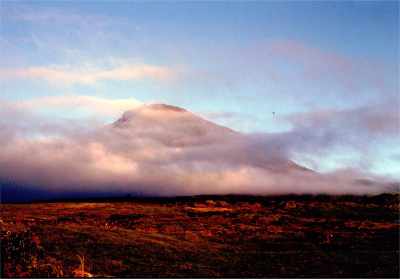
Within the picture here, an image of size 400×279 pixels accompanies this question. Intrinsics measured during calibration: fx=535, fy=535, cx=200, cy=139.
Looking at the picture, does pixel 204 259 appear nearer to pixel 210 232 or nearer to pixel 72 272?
pixel 72 272

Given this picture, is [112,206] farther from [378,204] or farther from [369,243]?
[369,243]

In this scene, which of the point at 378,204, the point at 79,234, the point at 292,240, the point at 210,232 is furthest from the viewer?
the point at 378,204

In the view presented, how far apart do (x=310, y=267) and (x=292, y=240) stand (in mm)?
10717

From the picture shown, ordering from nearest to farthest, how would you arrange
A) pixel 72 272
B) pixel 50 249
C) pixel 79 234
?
pixel 72 272 < pixel 50 249 < pixel 79 234

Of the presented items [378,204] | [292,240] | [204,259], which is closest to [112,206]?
[378,204]

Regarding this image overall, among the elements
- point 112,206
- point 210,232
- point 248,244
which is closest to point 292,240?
point 248,244

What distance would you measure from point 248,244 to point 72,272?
14695 millimetres

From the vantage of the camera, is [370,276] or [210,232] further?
[210,232]

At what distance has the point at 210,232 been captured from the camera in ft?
121

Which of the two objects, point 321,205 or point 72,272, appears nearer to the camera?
point 72,272

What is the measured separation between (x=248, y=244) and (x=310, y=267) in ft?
27.6

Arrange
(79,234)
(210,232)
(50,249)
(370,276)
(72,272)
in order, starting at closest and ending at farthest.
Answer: (72,272) → (370,276) → (50,249) → (79,234) → (210,232)

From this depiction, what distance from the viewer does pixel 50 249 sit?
72.3 ft

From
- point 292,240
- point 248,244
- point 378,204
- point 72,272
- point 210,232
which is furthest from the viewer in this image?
point 378,204
